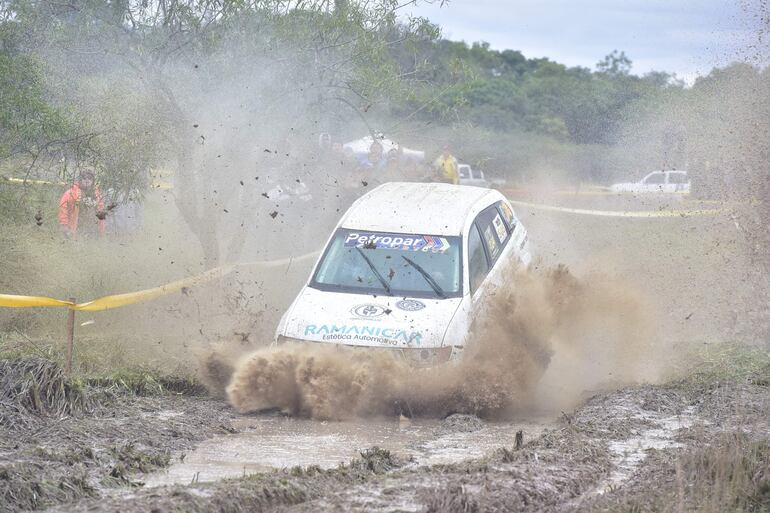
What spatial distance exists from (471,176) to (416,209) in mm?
25959

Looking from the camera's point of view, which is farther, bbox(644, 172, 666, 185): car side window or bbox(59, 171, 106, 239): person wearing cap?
bbox(644, 172, 666, 185): car side window

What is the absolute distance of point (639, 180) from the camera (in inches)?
1240

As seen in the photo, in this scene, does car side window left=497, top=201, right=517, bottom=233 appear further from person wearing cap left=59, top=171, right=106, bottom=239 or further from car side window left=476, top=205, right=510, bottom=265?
person wearing cap left=59, top=171, right=106, bottom=239

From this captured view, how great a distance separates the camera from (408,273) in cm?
1018

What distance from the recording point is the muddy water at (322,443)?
699 centimetres

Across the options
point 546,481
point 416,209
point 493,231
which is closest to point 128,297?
point 416,209

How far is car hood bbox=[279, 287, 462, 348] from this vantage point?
9.19 meters

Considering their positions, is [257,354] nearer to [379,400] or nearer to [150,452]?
[379,400]

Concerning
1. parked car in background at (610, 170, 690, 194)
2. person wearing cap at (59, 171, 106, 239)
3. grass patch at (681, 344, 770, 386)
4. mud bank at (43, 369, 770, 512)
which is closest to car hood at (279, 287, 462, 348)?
mud bank at (43, 369, 770, 512)

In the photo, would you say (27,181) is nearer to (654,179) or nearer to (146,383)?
(146,383)

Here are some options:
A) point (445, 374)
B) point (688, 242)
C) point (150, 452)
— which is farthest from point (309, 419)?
point (688, 242)

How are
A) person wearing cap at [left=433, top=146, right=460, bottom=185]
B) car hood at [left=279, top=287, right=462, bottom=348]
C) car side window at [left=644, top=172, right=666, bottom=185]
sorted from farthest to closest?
car side window at [left=644, top=172, right=666, bottom=185], person wearing cap at [left=433, top=146, right=460, bottom=185], car hood at [left=279, top=287, right=462, bottom=348]

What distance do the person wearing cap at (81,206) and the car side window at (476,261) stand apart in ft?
12.9

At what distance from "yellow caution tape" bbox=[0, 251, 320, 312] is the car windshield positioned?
206 centimetres
